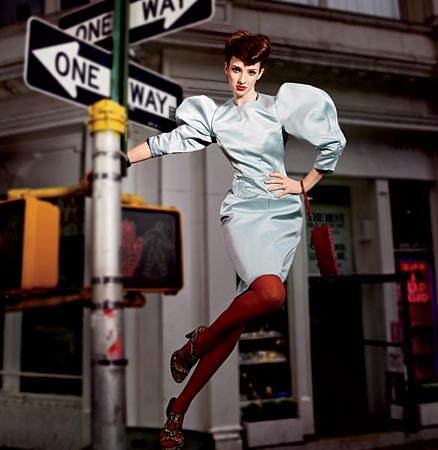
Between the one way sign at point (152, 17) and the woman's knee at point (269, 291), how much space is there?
1314mm

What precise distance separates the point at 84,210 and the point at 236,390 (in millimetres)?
2975

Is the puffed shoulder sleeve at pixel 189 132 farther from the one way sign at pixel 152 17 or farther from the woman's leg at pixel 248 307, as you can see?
the one way sign at pixel 152 17

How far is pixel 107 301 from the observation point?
140 cm

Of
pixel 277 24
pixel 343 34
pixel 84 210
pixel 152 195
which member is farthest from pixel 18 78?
pixel 343 34

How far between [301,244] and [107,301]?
13.6 ft

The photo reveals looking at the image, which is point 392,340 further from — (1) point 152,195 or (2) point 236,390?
(1) point 152,195

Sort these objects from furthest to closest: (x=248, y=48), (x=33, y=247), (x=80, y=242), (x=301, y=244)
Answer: (x=80, y=242) → (x=301, y=244) → (x=33, y=247) → (x=248, y=48)

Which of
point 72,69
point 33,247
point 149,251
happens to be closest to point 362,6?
point 149,251

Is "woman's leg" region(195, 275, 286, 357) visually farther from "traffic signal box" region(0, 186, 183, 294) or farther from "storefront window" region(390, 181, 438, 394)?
"storefront window" region(390, 181, 438, 394)

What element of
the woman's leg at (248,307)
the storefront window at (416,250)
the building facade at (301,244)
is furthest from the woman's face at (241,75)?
the storefront window at (416,250)

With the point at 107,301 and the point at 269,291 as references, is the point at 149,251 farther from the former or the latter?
the point at 269,291

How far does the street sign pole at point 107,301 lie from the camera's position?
1354 mm

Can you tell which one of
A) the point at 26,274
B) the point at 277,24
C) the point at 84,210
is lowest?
the point at 26,274

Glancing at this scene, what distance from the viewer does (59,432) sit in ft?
20.2
